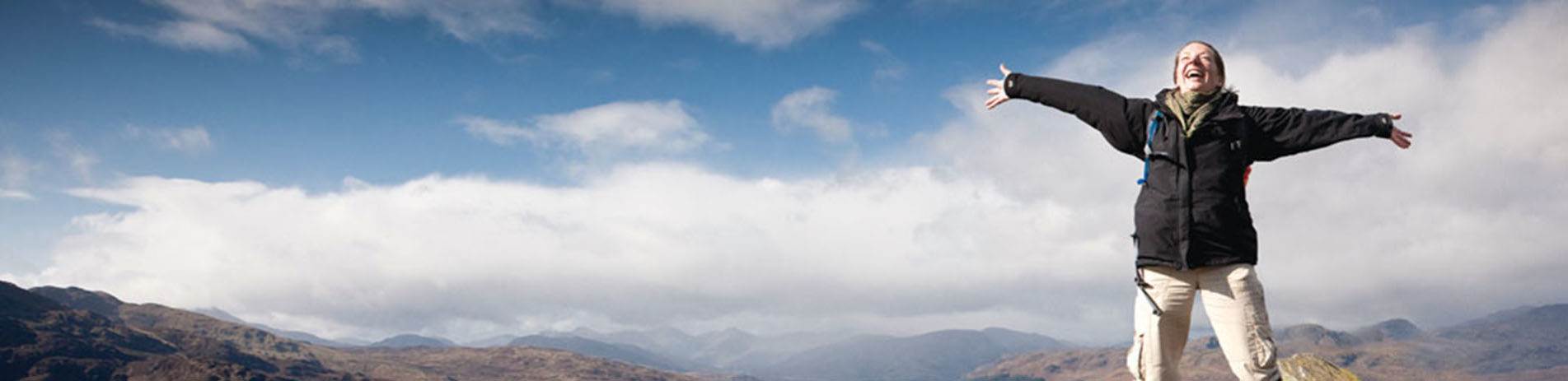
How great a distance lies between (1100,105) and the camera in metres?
5.96

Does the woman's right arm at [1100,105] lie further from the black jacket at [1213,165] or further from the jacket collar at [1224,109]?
the jacket collar at [1224,109]

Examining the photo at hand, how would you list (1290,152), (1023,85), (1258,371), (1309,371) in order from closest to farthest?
(1258,371) → (1290,152) → (1023,85) → (1309,371)

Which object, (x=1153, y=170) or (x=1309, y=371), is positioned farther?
(x=1309, y=371)

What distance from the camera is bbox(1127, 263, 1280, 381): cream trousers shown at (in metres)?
5.29

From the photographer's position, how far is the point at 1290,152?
18.5 feet


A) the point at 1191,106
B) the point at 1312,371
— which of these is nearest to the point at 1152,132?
the point at 1191,106

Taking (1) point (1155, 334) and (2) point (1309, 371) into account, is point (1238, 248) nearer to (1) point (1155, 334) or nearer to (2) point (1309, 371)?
(1) point (1155, 334)

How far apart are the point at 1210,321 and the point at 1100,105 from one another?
171 cm

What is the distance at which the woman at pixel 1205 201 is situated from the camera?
536cm

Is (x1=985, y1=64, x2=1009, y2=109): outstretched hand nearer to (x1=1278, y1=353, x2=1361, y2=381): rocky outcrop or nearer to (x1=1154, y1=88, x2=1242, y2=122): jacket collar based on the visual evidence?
(x1=1154, y1=88, x2=1242, y2=122): jacket collar

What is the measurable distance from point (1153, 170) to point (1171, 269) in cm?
73

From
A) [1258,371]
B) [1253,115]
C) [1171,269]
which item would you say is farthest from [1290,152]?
[1258,371]

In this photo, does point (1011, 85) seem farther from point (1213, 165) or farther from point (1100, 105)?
point (1213, 165)

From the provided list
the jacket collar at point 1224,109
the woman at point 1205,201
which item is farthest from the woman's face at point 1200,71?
the jacket collar at point 1224,109
